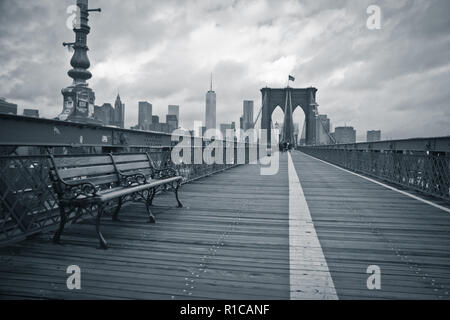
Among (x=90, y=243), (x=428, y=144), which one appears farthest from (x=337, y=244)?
(x=428, y=144)

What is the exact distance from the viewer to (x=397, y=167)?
9.34 m

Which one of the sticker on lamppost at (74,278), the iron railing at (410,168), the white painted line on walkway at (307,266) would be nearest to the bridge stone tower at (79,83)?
the iron railing at (410,168)

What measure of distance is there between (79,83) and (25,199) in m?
100

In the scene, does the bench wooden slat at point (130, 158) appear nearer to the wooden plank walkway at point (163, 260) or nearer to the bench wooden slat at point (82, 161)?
the bench wooden slat at point (82, 161)

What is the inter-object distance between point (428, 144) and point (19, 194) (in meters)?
7.46

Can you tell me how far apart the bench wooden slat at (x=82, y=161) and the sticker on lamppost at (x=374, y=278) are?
3.18m

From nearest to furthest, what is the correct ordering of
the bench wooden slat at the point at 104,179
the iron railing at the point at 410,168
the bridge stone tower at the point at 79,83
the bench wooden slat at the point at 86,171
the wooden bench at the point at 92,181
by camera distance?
the wooden bench at the point at 92,181, the bench wooden slat at the point at 86,171, the bench wooden slat at the point at 104,179, the iron railing at the point at 410,168, the bridge stone tower at the point at 79,83

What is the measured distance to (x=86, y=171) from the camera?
13.0 ft

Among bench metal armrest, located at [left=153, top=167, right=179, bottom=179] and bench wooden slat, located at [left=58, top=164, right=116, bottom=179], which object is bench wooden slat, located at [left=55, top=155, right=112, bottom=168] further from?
bench metal armrest, located at [left=153, top=167, right=179, bottom=179]

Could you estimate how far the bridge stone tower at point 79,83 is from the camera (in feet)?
301

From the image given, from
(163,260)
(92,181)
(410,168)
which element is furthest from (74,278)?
(410,168)
